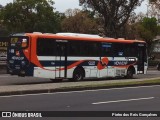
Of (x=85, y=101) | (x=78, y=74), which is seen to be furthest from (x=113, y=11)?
(x=85, y=101)

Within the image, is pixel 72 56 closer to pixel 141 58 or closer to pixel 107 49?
pixel 107 49

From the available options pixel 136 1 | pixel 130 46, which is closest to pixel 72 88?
pixel 130 46

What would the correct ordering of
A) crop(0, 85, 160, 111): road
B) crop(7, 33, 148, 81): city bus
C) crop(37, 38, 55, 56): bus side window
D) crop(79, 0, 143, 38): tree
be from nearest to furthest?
1. crop(0, 85, 160, 111): road
2. crop(7, 33, 148, 81): city bus
3. crop(37, 38, 55, 56): bus side window
4. crop(79, 0, 143, 38): tree

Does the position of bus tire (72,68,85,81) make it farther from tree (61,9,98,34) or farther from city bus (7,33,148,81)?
tree (61,9,98,34)

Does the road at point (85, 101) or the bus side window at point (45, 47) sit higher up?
the bus side window at point (45, 47)

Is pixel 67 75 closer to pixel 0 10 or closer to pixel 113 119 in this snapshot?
pixel 113 119

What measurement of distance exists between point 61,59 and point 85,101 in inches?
424

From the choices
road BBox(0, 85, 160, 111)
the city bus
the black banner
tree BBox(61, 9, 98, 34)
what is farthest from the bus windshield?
tree BBox(61, 9, 98, 34)

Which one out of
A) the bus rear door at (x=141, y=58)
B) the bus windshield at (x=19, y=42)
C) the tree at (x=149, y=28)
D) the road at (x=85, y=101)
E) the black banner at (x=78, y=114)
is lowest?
the road at (x=85, y=101)

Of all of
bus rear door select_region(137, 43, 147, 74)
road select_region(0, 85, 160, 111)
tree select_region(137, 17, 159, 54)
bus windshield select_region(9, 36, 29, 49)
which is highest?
tree select_region(137, 17, 159, 54)

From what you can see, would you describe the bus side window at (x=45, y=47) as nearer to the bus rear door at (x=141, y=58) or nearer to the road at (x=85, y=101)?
the road at (x=85, y=101)

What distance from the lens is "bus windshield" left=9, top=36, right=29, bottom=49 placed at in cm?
2691

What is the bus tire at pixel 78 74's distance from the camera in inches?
1166

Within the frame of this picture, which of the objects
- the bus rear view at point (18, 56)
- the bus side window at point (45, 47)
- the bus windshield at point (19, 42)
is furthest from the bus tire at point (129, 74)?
the bus windshield at point (19, 42)
